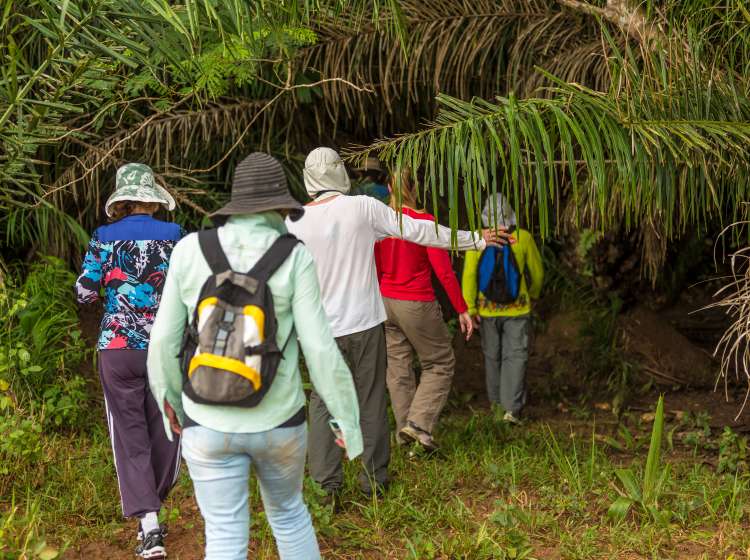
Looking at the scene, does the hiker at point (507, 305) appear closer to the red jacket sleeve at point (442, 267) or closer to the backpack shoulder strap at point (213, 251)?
the red jacket sleeve at point (442, 267)

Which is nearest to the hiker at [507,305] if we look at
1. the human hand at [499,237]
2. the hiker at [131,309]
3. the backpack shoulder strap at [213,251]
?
the human hand at [499,237]

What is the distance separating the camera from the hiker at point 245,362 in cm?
315

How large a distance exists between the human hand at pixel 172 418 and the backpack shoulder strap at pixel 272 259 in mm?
586

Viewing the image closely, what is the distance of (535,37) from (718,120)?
216cm

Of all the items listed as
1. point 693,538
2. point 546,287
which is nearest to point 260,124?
point 546,287

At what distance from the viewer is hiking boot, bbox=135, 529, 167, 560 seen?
4.39 metres

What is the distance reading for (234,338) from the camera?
3.13 meters

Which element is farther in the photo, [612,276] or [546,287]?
[546,287]

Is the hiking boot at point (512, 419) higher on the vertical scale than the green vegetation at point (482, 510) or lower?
lower

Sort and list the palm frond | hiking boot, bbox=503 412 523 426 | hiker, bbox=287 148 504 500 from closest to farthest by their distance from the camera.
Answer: the palm frond, hiker, bbox=287 148 504 500, hiking boot, bbox=503 412 523 426

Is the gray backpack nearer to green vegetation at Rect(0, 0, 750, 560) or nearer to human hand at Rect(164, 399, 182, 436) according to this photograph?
human hand at Rect(164, 399, 182, 436)

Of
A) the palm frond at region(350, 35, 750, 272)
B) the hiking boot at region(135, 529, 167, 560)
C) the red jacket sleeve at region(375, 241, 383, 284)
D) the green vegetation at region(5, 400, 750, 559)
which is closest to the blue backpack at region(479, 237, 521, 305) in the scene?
the red jacket sleeve at region(375, 241, 383, 284)

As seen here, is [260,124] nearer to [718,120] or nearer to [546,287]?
[546,287]

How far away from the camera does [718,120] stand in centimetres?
480
